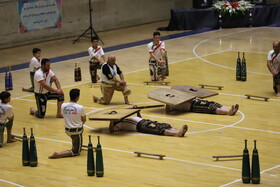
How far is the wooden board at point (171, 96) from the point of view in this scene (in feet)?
56.2

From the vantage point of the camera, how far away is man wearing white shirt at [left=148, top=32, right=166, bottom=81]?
20.9 m

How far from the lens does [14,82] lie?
72.8 feet

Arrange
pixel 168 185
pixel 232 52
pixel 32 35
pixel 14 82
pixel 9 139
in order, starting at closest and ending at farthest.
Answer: pixel 168 185, pixel 9 139, pixel 14 82, pixel 232 52, pixel 32 35

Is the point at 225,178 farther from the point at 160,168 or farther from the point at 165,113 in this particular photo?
the point at 165,113

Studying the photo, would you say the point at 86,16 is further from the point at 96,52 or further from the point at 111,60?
the point at 111,60

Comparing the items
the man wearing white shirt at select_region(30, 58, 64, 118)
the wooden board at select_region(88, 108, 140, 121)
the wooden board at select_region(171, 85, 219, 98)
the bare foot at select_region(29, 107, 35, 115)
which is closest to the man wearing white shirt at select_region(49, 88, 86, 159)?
the wooden board at select_region(88, 108, 140, 121)

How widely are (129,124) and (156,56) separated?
5.45m

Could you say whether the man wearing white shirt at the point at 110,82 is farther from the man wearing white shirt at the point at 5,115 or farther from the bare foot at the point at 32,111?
the man wearing white shirt at the point at 5,115

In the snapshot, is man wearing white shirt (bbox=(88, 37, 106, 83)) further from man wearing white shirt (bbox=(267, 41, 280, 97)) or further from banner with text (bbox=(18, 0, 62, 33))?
banner with text (bbox=(18, 0, 62, 33))

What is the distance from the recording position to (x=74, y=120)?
46.1 ft

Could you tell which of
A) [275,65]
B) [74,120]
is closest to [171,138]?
[74,120]

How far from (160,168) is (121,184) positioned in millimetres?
1181

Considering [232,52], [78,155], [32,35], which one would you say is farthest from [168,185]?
[32,35]

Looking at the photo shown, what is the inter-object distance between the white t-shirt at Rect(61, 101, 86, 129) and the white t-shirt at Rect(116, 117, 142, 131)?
2152mm
